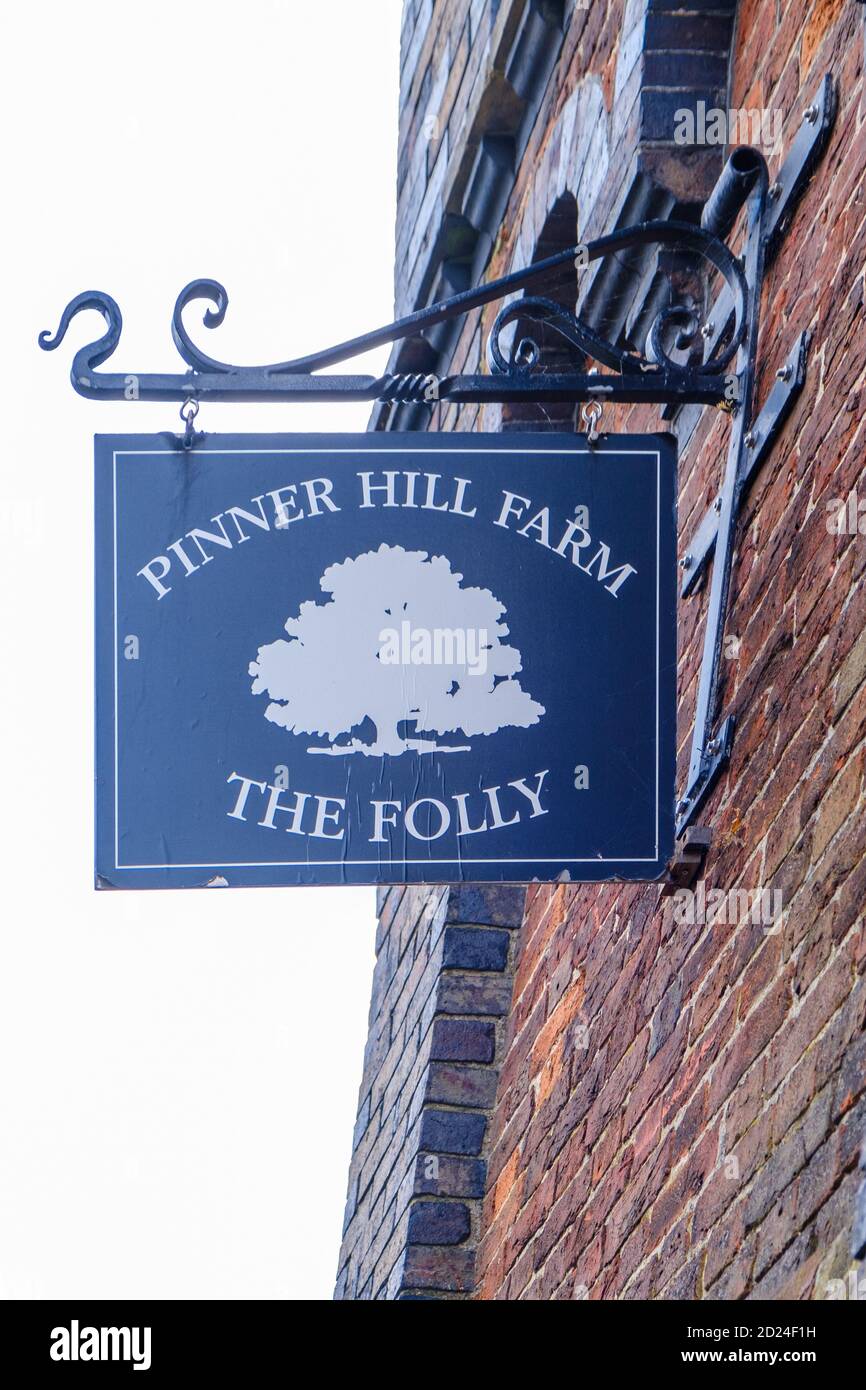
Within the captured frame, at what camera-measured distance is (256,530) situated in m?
3.95

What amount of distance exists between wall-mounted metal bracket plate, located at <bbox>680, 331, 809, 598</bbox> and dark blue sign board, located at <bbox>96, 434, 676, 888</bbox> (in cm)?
18

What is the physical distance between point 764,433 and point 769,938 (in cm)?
86

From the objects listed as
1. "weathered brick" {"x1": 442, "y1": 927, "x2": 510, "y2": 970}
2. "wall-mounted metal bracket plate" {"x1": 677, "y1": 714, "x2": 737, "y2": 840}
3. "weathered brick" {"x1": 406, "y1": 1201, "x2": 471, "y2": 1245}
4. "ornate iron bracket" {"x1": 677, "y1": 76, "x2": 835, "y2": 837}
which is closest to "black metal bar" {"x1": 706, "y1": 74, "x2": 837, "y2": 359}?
"ornate iron bracket" {"x1": 677, "y1": 76, "x2": 835, "y2": 837}

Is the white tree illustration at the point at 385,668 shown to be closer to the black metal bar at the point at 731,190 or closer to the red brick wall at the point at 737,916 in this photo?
the red brick wall at the point at 737,916

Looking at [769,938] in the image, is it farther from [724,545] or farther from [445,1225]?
[445,1225]

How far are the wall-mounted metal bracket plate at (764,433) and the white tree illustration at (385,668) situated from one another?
1.66 feet

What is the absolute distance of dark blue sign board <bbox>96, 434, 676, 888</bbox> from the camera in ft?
12.4

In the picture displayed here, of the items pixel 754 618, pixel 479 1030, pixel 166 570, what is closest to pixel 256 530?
pixel 166 570

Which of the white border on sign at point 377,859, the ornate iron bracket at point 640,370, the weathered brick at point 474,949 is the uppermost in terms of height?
the ornate iron bracket at point 640,370

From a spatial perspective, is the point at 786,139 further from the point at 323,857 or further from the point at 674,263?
the point at 323,857

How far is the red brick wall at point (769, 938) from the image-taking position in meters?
3.29

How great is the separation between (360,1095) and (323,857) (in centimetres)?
344

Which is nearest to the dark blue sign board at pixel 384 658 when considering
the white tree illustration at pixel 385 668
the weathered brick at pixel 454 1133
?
the white tree illustration at pixel 385 668

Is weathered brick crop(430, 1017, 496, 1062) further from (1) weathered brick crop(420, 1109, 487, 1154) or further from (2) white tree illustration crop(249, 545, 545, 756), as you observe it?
(2) white tree illustration crop(249, 545, 545, 756)
